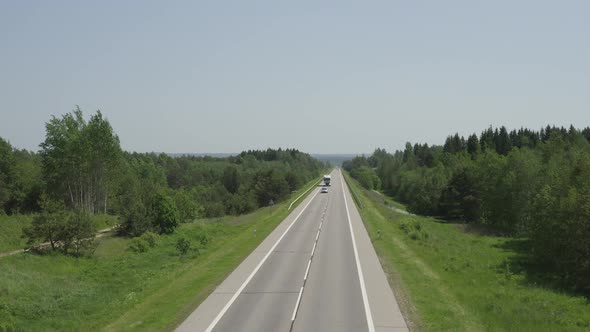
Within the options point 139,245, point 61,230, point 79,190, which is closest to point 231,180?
point 79,190

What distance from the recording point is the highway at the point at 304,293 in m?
16.8

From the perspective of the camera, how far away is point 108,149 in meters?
56.5

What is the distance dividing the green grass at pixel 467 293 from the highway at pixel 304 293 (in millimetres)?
1082

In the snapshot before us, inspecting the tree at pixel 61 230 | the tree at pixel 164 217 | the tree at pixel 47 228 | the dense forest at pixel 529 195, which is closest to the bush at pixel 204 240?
the tree at pixel 164 217

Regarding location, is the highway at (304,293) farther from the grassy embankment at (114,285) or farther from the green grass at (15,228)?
the green grass at (15,228)

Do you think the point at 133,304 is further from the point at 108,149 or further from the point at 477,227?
the point at 477,227

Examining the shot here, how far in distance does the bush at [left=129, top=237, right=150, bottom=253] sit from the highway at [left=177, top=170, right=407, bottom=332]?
12.6 meters

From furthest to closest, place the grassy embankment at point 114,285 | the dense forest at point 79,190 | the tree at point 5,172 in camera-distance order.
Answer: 1. the tree at point 5,172
2. the dense forest at point 79,190
3. the grassy embankment at point 114,285

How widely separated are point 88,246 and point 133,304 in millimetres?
20086

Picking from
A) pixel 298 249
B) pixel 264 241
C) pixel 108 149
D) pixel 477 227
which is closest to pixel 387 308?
pixel 298 249

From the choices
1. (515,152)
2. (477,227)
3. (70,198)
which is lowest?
(477,227)

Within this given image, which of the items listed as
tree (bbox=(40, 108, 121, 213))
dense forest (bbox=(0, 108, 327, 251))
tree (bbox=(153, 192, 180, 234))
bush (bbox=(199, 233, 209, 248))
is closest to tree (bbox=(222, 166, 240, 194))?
dense forest (bbox=(0, 108, 327, 251))

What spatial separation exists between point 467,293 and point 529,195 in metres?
42.8

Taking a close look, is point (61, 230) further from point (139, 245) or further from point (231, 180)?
point (231, 180)
